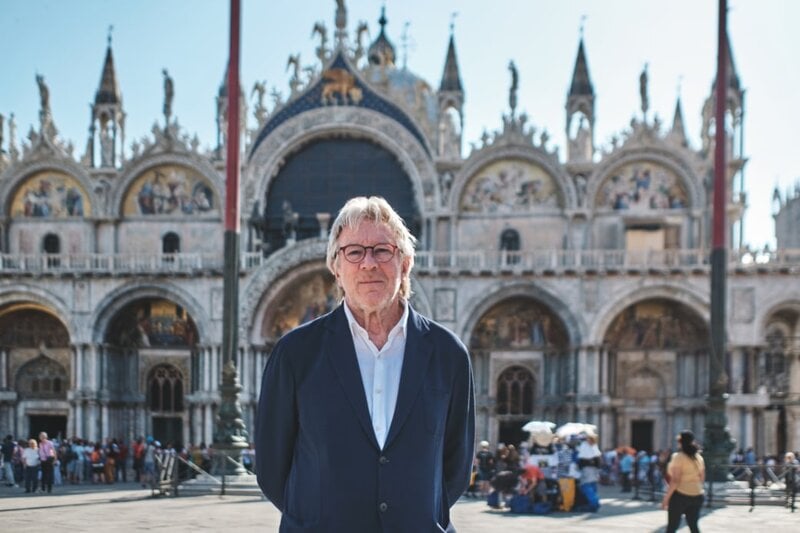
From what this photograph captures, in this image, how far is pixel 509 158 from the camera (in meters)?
34.9

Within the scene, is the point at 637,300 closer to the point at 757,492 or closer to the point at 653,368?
the point at 653,368

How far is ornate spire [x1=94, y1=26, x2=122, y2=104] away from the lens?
37.3 m

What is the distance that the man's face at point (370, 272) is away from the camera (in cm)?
407

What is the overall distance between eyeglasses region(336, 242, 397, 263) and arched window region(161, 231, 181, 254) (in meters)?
32.8

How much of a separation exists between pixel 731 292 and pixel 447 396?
2943 cm

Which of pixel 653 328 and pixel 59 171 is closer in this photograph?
pixel 653 328

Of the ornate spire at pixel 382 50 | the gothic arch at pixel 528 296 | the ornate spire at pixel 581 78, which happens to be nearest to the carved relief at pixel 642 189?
the ornate spire at pixel 581 78

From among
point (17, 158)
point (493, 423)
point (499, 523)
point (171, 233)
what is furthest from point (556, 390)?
Result: point (17, 158)

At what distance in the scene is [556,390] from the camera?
33.8 m

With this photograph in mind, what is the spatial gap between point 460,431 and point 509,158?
31.2m

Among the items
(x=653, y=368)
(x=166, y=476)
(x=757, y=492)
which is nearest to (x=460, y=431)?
(x=757, y=492)

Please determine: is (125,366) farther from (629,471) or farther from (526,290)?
(629,471)

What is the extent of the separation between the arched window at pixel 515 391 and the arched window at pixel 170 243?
13081 millimetres

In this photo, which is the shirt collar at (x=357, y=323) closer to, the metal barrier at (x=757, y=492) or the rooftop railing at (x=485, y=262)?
the metal barrier at (x=757, y=492)
